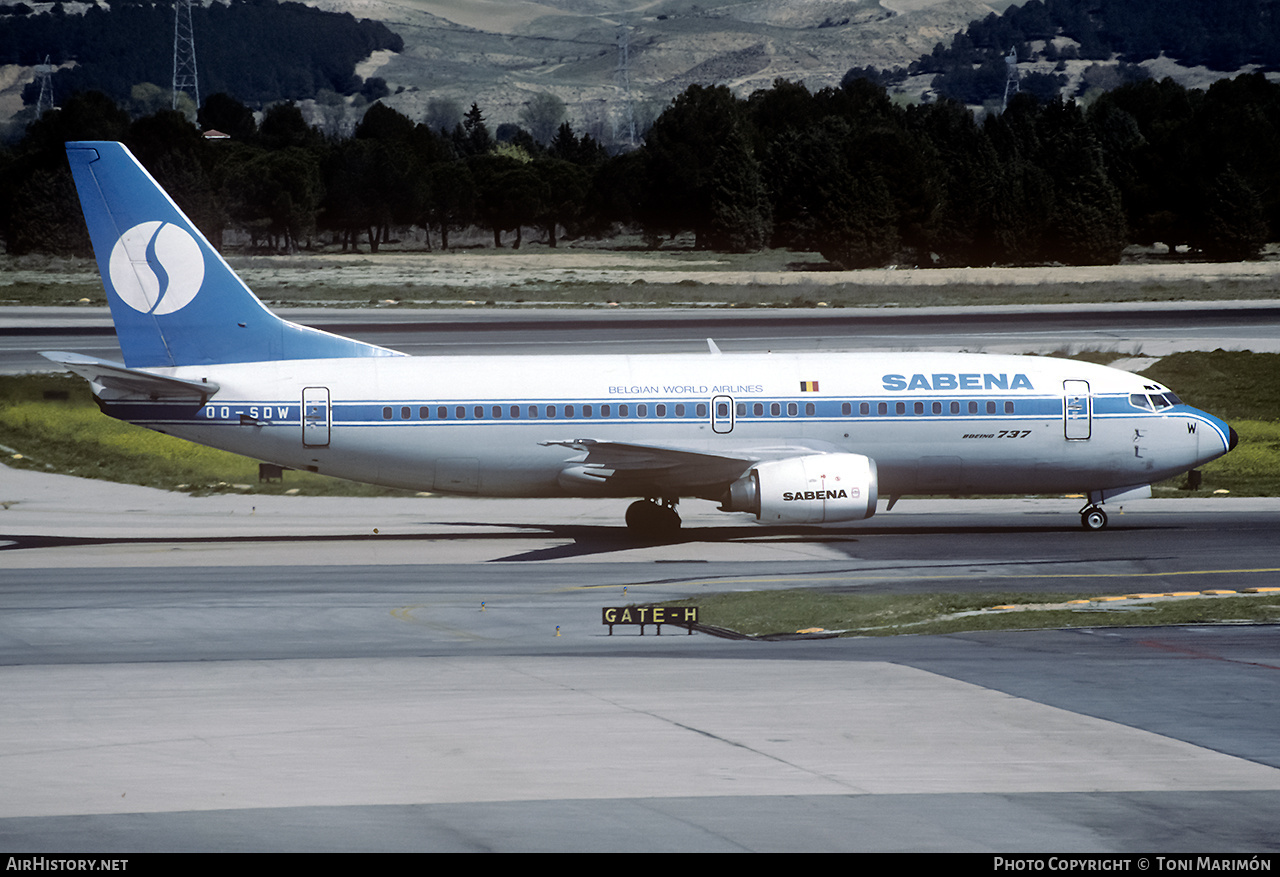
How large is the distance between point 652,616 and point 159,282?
16.5 meters

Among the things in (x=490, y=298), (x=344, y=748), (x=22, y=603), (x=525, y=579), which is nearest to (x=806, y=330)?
(x=490, y=298)

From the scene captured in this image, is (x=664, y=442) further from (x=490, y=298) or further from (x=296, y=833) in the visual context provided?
(x=490, y=298)

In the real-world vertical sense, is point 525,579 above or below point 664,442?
below

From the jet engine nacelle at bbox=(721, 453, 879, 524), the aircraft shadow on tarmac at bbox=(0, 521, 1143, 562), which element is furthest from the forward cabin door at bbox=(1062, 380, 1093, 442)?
the jet engine nacelle at bbox=(721, 453, 879, 524)

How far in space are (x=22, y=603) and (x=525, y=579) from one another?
32.8 feet

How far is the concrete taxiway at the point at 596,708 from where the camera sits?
13.7 m

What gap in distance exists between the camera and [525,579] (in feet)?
103

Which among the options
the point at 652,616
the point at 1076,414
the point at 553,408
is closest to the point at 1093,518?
the point at 1076,414

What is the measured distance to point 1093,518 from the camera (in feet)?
123

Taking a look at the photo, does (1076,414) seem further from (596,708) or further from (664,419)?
(596,708)

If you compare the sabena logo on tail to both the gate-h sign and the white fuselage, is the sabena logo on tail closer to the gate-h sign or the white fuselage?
the white fuselage

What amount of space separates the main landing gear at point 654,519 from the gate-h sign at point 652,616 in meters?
9.70

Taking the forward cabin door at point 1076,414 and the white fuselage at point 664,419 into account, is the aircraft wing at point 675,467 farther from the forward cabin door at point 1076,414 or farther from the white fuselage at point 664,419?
the forward cabin door at point 1076,414
